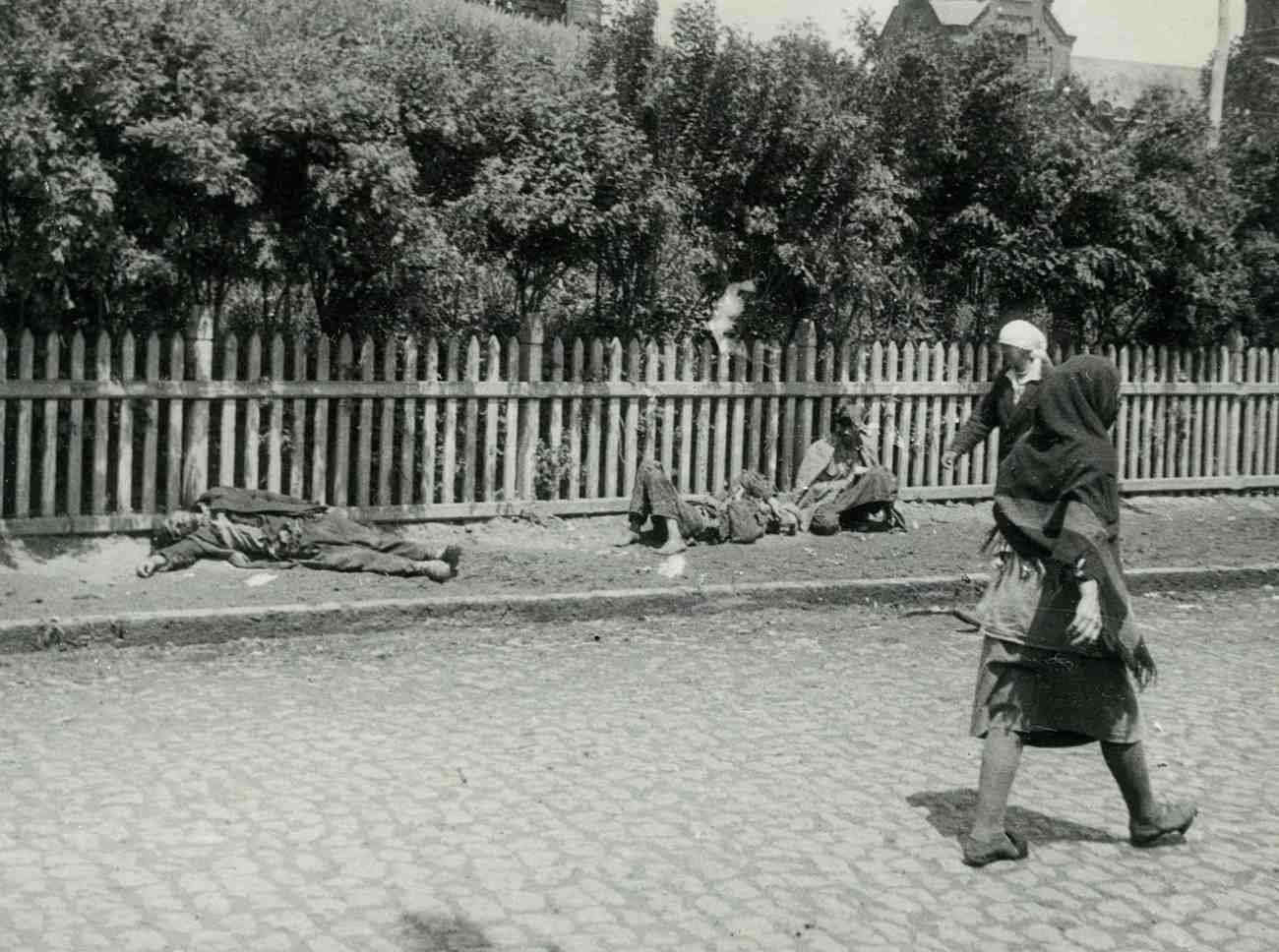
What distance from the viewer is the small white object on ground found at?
1073 cm

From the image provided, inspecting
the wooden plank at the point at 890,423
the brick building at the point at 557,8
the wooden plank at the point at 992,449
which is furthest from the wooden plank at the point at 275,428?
the brick building at the point at 557,8

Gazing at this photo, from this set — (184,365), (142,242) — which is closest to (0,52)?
(142,242)

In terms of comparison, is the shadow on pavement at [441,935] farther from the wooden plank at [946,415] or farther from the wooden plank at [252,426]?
the wooden plank at [946,415]

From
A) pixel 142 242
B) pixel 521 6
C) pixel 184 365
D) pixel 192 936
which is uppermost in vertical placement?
pixel 521 6

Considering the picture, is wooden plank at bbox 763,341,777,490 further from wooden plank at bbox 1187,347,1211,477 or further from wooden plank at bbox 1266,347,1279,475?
wooden plank at bbox 1266,347,1279,475

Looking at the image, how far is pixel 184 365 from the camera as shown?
10.8 metres

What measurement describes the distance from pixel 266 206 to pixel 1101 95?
414 inches

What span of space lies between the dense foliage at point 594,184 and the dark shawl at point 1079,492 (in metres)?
6.07

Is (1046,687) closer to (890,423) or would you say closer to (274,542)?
(274,542)

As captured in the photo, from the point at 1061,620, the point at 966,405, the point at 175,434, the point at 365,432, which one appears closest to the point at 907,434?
the point at 966,405

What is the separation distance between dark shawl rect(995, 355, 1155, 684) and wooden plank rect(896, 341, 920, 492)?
27.7ft

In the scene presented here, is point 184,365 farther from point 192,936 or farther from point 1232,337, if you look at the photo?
point 1232,337

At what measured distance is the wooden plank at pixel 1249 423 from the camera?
16531mm

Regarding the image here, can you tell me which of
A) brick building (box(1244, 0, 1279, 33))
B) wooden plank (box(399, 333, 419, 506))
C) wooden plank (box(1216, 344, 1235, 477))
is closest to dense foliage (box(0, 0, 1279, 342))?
wooden plank (box(1216, 344, 1235, 477))
